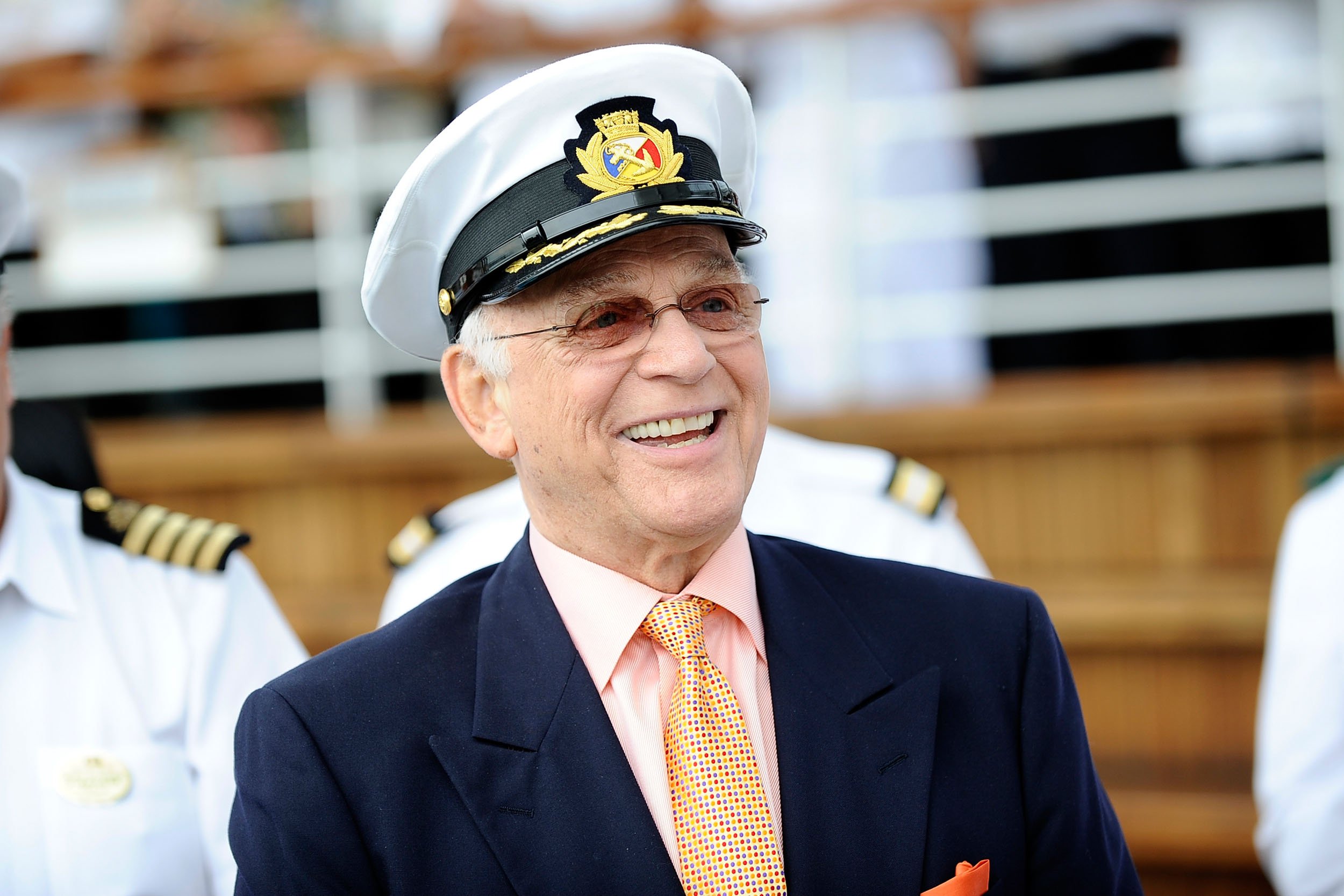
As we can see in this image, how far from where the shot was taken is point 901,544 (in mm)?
2266

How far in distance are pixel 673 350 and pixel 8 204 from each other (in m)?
1.44

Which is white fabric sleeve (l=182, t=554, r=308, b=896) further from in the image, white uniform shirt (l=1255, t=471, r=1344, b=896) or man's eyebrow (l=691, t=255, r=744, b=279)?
white uniform shirt (l=1255, t=471, r=1344, b=896)

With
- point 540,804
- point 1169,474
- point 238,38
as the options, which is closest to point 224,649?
point 540,804

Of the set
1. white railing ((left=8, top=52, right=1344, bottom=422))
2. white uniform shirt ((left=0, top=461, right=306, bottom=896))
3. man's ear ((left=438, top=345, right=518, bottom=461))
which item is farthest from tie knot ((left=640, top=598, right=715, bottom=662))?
white railing ((left=8, top=52, right=1344, bottom=422))

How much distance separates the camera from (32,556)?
6.84 ft

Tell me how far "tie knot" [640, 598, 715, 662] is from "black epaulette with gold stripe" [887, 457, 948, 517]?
826 mm

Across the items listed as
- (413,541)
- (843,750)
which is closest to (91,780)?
(413,541)

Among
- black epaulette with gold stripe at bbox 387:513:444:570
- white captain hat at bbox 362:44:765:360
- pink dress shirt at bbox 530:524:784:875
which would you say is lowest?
pink dress shirt at bbox 530:524:784:875

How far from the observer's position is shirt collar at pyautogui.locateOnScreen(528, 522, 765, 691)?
155 centimetres

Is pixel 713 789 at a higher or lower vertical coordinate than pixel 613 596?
lower

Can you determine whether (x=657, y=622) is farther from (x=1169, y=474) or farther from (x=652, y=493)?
(x=1169, y=474)

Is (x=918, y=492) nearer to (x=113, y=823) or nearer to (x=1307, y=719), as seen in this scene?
(x=1307, y=719)

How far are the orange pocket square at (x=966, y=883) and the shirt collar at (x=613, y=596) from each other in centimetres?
34

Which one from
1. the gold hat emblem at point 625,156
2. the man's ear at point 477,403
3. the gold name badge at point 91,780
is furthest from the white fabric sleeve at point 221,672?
the gold hat emblem at point 625,156
